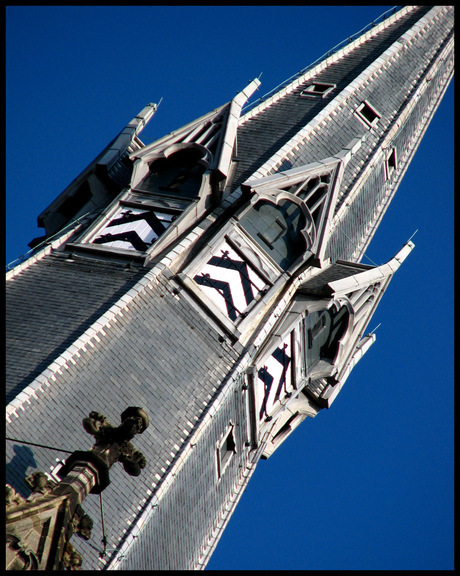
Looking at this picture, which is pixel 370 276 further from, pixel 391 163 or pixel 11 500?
pixel 11 500

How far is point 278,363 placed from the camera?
40719 mm

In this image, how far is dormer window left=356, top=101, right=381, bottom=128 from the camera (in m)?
50.3

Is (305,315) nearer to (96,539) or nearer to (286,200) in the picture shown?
(286,200)

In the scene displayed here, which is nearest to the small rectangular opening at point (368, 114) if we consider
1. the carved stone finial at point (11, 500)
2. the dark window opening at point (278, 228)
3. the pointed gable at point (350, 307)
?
the pointed gable at point (350, 307)

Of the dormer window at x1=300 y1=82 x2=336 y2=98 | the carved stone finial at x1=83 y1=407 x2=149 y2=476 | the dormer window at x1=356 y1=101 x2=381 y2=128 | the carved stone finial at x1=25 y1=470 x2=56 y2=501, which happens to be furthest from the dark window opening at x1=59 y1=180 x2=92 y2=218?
the carved stone finial at x1=25 y1=470 x2=56 y2=501

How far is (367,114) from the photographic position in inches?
Answer: 1997

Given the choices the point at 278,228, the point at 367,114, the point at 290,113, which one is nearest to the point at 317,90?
the point at 367,114

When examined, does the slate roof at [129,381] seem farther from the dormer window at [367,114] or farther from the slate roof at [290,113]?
the dormer window at [367,114]

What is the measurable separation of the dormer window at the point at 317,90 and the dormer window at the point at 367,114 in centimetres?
130

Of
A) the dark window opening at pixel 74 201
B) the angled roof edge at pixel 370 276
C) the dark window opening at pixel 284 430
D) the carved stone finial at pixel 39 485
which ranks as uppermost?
the dark window opening at pixel 74 201

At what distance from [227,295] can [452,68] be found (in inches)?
926

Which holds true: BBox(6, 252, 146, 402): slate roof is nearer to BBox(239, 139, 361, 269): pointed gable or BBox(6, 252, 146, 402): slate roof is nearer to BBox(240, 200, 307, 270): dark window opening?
BBox(240, 200, 307, 270): dark window opening

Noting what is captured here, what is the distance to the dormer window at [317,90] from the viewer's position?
167 ft

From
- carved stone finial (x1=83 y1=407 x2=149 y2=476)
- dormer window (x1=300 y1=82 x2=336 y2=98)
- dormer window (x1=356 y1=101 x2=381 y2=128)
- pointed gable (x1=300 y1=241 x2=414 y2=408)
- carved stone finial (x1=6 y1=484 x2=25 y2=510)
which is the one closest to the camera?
carved stone finial (x1=6 y1=484 x2=25 y2=510)
